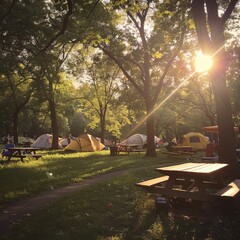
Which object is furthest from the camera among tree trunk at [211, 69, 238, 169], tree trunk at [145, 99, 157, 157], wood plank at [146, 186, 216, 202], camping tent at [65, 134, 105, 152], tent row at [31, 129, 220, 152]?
tent row at [31, 129, 220, 152]

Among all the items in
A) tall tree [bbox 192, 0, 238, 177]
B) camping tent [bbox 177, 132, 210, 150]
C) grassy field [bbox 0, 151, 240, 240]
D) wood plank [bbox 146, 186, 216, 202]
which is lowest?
grassy field [bbox 0, 151, 240, 240]

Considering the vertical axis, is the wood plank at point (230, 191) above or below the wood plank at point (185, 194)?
above

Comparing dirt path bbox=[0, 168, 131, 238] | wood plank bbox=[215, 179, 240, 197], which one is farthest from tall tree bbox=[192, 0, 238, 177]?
dirt path bbox=[0, 168, 131, 238]

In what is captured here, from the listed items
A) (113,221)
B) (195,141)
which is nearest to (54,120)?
(195,141)

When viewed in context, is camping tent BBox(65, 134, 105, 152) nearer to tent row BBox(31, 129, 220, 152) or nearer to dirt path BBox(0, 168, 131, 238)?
tent row BBox(31, 129, 220, 152)

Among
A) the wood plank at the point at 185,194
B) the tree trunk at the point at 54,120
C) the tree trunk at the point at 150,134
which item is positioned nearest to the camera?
the wood plank at the point at 185,194

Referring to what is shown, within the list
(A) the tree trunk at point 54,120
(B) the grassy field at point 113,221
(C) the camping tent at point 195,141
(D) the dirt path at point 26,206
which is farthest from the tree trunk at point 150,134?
(B) the grassy field at point 113,221

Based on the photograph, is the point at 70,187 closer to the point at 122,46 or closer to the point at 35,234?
the point at 35,234

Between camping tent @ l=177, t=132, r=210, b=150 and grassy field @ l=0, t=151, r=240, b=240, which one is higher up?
camping tent @ l=177, t=132, r=210, b=150

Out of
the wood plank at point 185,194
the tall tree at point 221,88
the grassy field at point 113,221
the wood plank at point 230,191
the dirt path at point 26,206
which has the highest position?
the tall tree at point 221,88

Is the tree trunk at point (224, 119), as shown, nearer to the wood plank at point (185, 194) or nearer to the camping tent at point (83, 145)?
the wood plank at point (185, 194)

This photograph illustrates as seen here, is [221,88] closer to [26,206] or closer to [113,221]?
[113,221]

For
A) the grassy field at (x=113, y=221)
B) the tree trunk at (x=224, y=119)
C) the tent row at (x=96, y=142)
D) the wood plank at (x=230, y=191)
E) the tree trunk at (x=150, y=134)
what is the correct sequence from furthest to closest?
the tent row at (x=96, y=142), the tree trunk at (x=150, y=134), the tree trunk at (x=224, y=119), the wood plank at (x=230, y=191), the grassy field at (x=113, y=221)

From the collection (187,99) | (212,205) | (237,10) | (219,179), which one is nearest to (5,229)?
(212,205)
